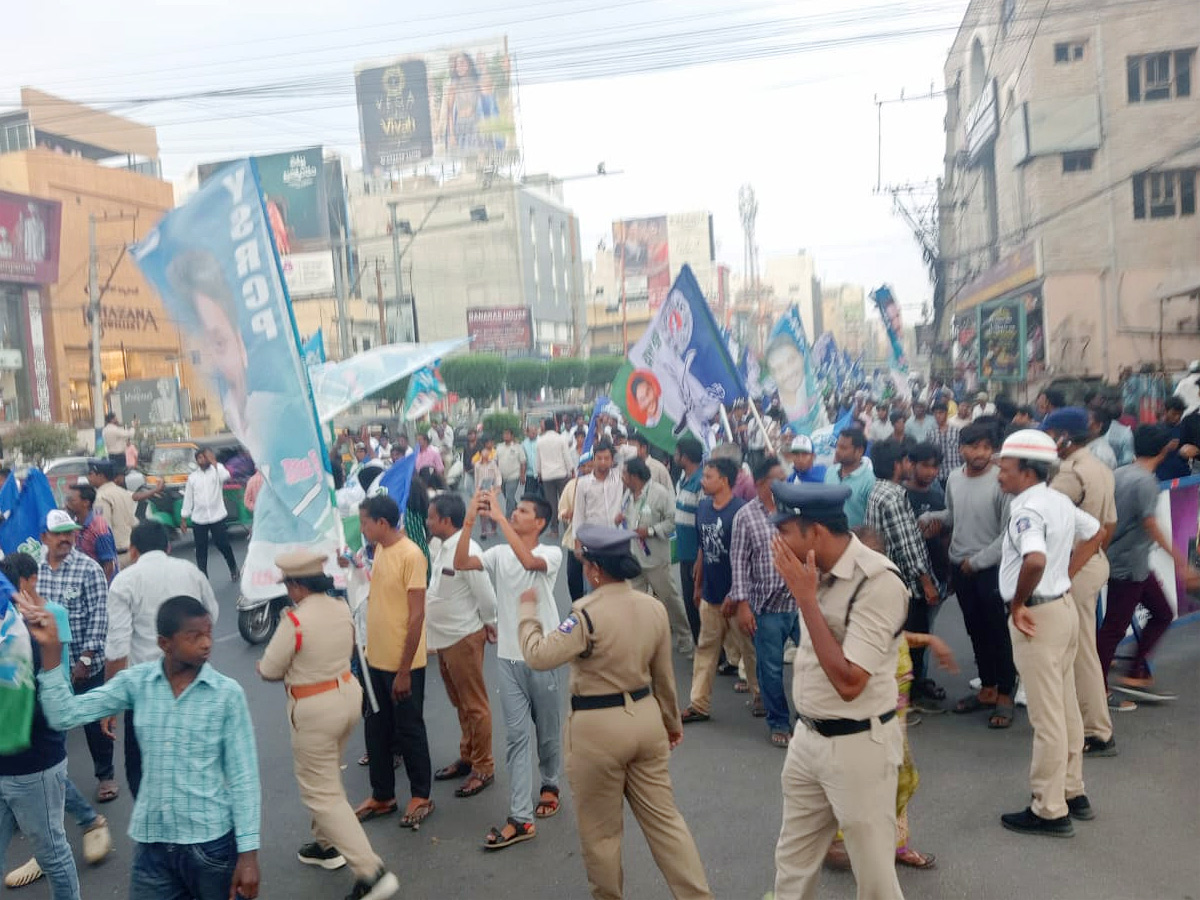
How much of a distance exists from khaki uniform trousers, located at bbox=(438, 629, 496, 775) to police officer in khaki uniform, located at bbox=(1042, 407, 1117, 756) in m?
3.08

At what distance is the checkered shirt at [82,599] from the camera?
5230mm

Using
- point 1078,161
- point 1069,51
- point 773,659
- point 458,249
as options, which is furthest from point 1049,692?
point 458,249

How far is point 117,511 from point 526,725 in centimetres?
613

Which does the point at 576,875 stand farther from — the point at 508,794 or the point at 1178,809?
the point at 1178,809

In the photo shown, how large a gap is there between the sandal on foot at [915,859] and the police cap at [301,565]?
275 cm

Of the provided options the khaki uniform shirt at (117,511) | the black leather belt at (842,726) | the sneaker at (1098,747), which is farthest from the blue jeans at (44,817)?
the khaki uniform shirt at (117,511)

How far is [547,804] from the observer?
501 centimetres

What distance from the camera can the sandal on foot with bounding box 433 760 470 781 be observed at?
5.59 metres

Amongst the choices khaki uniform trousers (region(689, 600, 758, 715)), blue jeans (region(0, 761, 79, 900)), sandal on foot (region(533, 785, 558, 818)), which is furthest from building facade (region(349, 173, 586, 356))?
blue jeans (region(0, 761, 79, 900))

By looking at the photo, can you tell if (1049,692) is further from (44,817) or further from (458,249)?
(458,249)

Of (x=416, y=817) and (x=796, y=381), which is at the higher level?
(x=796, y=381)

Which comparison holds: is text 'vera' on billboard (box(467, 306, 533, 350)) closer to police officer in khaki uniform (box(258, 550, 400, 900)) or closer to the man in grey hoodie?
the man in grey hoodie

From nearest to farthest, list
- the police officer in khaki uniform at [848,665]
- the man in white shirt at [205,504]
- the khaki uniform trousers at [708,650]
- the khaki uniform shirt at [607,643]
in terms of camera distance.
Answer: the police officer in khaki uniform at [848,665] < the khaki uniform shirt at [607,643] < the khaki uniform trousers at [708,650] < the man in white shirt at [205,504]

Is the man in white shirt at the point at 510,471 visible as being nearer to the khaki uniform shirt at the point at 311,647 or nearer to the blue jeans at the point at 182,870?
the khaki uniform shirt at the point at 311,647
